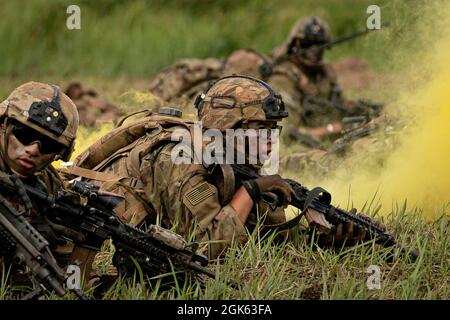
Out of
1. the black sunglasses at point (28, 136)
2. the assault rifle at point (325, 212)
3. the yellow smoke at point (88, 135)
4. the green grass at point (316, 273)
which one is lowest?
the green grass at point (316, 273)

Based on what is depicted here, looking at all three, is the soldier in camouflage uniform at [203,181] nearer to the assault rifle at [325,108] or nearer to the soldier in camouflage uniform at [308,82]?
the soldier in camouflage uniform at [308,82]

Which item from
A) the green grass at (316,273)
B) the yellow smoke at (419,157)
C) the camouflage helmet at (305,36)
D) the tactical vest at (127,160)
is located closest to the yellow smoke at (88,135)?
the yellow smoke at (419,157)

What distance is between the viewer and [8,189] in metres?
5.74

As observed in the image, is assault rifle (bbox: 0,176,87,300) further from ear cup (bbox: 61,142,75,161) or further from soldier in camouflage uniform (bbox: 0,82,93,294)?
ear cup (bbox: 61,142,75,161)

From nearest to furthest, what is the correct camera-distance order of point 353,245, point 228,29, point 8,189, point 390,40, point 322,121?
point 8,189, point 353,245, point 390,40, point 322,121, point 228,29

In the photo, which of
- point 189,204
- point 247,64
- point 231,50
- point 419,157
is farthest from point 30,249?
point 231,50

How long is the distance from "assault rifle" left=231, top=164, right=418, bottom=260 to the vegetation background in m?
0.09

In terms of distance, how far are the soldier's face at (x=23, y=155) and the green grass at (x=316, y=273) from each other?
59 cm

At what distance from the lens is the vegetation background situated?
20.6ft

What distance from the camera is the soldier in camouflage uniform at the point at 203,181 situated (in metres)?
6.66

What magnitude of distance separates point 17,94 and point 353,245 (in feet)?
7.21

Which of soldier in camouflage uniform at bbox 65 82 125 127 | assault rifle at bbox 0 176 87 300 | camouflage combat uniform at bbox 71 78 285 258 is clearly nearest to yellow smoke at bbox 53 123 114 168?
soldier in camouflage uniform at bbox 65 82 125 127
